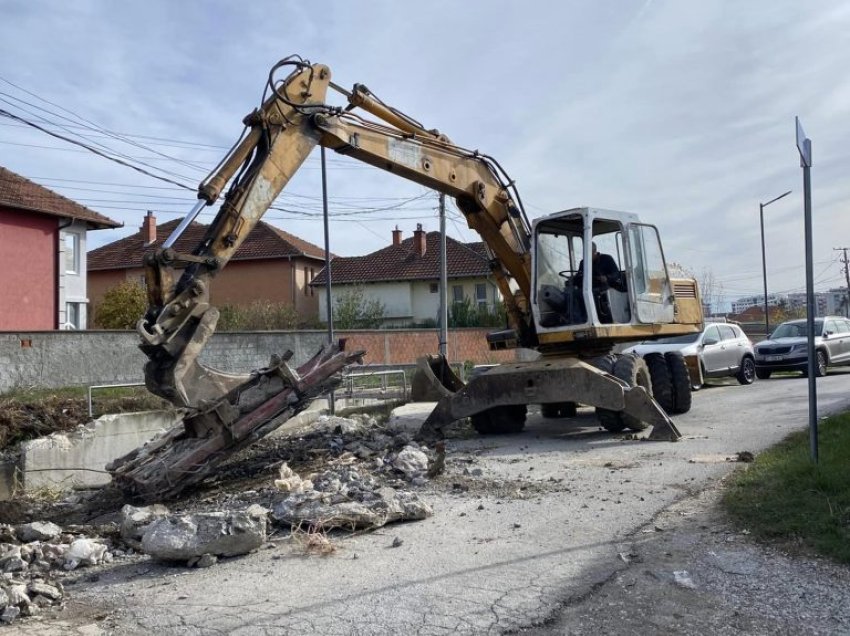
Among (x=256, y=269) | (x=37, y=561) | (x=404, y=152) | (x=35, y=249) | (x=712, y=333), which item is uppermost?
(x=256, y=269)

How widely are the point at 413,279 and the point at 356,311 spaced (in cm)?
589

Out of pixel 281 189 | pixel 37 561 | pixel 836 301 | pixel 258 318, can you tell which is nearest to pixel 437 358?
pixel 281 189

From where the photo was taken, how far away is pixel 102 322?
30641 millimetres

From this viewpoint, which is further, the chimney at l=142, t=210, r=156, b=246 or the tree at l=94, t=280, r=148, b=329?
the chimney at l=142, t=210, r=156, b=246

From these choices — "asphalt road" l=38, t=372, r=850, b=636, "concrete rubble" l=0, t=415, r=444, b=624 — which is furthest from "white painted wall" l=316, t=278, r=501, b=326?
"asphalt road" l=38, t=372, r=850, b=636

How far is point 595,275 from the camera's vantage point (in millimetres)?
11742

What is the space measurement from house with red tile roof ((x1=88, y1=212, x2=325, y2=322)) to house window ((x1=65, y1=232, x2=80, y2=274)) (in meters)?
13.8

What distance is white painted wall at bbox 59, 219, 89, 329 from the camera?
27.4 m

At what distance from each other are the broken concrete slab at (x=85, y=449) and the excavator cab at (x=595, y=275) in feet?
19.6

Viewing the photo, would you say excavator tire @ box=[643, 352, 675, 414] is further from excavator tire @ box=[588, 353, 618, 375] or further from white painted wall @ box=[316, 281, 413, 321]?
white painted wall @ box=[316, 281, 413, 321]

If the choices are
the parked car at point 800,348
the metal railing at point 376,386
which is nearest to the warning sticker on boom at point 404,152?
the metal railing at point 376,386

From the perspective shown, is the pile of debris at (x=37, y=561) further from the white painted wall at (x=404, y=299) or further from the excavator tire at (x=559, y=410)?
the white painted wall at (x=404, y=299)

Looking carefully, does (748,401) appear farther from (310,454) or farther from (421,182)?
(310,454)

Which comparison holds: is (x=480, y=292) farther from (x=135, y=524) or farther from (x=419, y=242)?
(x=135, y=524)
